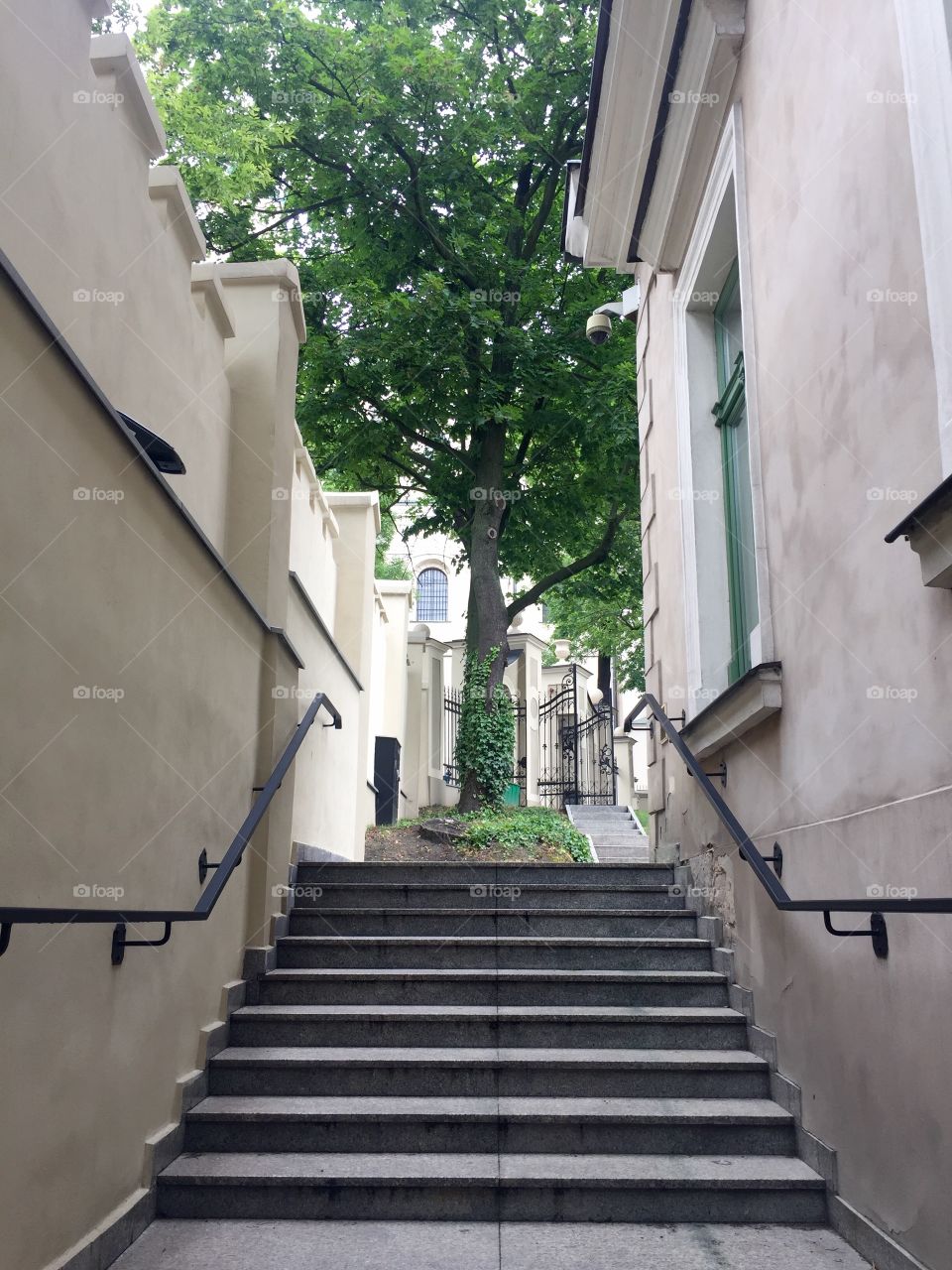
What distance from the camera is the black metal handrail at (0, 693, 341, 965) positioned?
2178mm

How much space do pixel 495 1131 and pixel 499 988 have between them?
3.11ft

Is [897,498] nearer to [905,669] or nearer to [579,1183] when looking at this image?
[905,669]

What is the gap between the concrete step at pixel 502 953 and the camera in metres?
4.84

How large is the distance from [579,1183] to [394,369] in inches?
369

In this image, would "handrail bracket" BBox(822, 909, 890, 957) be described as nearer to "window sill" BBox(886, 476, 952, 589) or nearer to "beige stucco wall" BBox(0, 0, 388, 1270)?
"window sill" BBox(886, 476, 952, 589)

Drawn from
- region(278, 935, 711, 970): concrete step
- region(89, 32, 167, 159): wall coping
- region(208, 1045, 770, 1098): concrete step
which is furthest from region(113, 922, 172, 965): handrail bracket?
region(89, 32, 167, 159): wall coping

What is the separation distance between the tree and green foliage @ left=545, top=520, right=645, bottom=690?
119 centimetres

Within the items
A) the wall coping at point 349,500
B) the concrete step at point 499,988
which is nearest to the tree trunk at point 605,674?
the wall coping at point 349,500

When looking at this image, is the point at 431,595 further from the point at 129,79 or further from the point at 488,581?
the point at 129,79

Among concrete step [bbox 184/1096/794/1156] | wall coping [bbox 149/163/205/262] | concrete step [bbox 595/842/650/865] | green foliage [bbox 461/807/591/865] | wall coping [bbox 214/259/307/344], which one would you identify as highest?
wall coping [bbox 214/259/307/344]

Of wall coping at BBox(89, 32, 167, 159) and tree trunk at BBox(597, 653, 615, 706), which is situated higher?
tree trunk at BBox(597, 653, 615, 706)

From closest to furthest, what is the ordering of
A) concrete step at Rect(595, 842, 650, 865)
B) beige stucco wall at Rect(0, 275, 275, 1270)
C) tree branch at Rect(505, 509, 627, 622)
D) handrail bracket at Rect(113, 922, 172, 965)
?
1. beige stucco wall at Rect(0, 275, 275, 1270)
2. handrail bracket at Rect(113, 922, 172, 965)
3. concrete step at Rect(595, 842, 650, 865)
4. tree branch at Rect(505, 509, 627, 622)

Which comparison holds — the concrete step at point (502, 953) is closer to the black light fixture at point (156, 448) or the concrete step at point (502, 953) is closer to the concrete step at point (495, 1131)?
the concrete step at point (495, 1131)

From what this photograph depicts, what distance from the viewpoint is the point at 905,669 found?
283 cm
